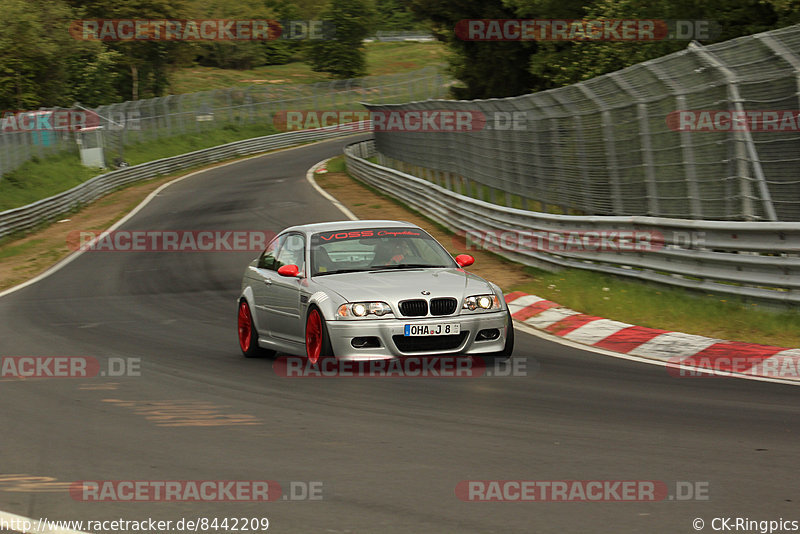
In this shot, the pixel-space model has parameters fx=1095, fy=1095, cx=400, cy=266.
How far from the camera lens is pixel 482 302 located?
374 inches

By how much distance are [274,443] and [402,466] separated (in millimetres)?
1077

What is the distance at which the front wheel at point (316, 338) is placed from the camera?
30.5 ft

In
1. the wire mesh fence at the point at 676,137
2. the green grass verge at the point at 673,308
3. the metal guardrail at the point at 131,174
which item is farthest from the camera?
the metal guardrail at the point at 131,174

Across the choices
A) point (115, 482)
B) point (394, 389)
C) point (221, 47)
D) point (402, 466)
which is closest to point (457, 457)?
point (402, 466)

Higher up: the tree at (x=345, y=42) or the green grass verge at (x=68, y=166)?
the tree at (x=345, y=42)

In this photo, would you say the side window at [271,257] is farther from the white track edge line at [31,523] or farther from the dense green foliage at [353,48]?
the dense green foliage at [353,48]

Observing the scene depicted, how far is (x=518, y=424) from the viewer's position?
23.2 ft

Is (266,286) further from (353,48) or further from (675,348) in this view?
(353,48)

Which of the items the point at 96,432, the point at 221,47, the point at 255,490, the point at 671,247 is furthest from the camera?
the point at 221,47

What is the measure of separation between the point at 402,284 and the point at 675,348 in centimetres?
282

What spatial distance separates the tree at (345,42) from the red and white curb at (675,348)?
87.0 meters

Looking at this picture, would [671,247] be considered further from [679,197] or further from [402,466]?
[402,466]

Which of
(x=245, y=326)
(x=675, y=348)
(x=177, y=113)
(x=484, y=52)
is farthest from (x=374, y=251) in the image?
(x=177, y=113)

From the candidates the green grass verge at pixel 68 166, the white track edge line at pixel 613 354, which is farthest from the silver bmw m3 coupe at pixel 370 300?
the green grass verge at pixel 68 166
